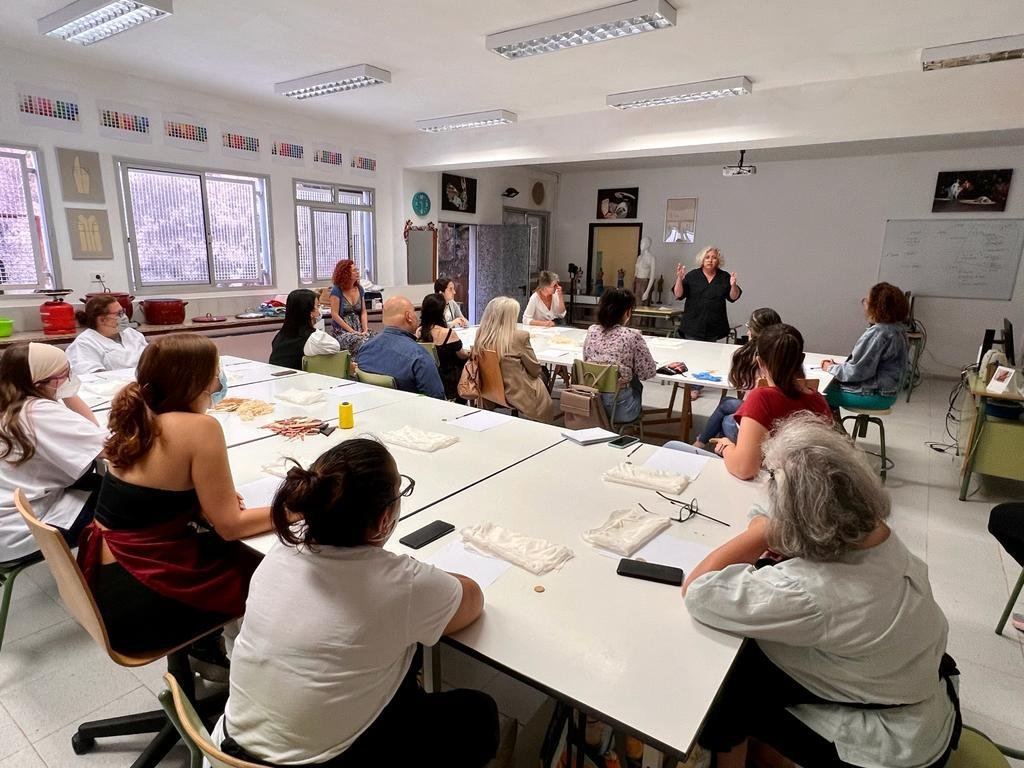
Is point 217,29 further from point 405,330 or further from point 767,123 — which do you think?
point 767,123

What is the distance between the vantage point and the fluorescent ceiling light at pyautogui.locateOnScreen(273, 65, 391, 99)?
4.55 meters

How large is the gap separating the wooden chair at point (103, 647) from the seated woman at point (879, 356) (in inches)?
152

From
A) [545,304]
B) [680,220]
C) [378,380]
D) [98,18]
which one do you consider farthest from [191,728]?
[680,220]

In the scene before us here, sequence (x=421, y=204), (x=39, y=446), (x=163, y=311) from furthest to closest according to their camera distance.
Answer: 1. (x=421, y=204)
2. (x=163, y=311)
3. (x=39, y=446)

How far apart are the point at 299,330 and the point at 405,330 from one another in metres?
0.88

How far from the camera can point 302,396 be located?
2918mm

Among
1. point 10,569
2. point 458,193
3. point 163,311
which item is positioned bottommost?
point 10,569

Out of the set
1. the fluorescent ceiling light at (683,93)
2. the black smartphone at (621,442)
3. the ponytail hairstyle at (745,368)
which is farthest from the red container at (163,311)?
the ponytail hairstyle at (745,368)

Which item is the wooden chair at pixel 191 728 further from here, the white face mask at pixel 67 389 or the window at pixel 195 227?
the window at pixel 195 227

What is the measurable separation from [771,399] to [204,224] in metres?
5.63

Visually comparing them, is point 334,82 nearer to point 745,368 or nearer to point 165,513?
point 745,368

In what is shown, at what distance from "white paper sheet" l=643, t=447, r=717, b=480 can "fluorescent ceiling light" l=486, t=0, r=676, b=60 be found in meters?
2.53

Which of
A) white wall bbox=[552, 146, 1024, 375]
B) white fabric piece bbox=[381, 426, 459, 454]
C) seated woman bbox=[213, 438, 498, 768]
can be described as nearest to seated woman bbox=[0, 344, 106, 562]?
white fabric piece bbox=[381, 426, 459, 454]

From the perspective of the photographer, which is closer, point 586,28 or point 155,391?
point 155,391
